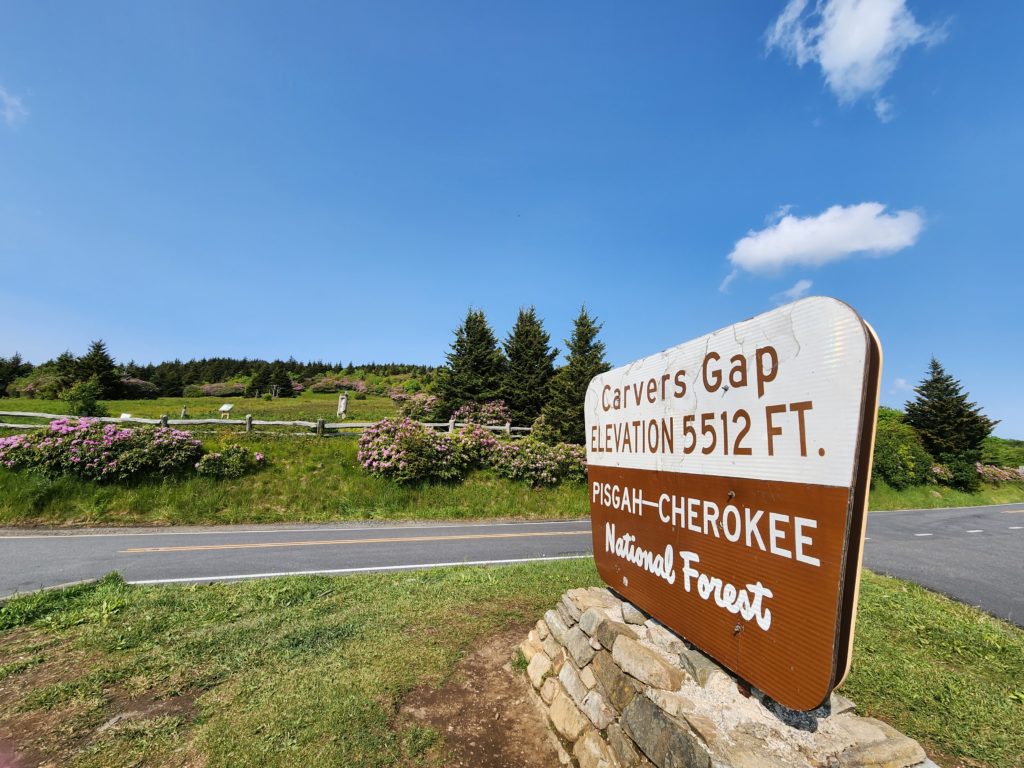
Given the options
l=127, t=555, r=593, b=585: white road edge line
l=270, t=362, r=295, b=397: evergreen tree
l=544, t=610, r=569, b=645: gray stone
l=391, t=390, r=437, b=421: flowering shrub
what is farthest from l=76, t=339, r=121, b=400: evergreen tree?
l=544, t=610, r=569, b=645: gray stone

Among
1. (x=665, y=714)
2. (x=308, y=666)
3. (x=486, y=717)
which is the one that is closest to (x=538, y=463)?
(x=308, y=666)

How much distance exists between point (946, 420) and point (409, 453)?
120 ft

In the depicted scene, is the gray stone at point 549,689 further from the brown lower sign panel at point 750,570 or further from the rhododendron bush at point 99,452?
the rhododendron bush at point 99,452

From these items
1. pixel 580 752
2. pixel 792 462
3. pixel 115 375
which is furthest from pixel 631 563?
pixel 115 375

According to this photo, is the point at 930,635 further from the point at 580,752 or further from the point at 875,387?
the point at 875,387

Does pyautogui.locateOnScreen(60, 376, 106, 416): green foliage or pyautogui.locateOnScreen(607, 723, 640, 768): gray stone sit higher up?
pyautogui.locateOnScreen(60, 376, 106, 416): green foliage

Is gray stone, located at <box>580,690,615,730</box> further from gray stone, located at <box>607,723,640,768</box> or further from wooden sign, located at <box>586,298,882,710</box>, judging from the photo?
wooden sign, located at <box>586,298,882,710</box>

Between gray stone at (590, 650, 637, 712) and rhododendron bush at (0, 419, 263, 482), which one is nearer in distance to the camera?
gray stone at (590, 650, 637, 712)

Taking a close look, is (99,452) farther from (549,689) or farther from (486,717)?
(549,689)

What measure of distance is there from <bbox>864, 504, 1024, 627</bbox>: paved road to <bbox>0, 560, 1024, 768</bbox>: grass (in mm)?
1494

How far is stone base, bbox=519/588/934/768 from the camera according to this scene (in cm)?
216

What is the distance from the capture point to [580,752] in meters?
3.06

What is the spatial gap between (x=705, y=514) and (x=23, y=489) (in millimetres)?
16669

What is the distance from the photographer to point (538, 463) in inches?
655
